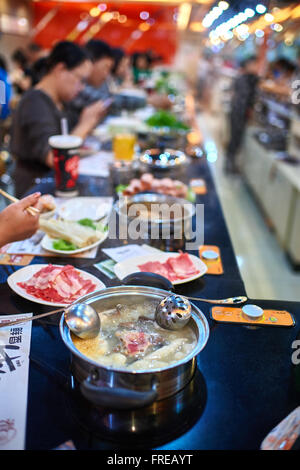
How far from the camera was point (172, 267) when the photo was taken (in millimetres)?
1387

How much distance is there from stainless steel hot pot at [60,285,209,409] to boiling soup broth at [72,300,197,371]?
0.03 meters

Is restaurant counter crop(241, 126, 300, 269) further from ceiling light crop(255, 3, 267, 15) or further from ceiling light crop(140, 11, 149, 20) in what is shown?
ceiling light crop(140, 11, 149, 20)

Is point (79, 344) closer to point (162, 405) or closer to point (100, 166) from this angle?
point (162, 405)

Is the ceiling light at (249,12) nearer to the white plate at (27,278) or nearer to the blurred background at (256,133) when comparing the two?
the blurred background at (256,133)

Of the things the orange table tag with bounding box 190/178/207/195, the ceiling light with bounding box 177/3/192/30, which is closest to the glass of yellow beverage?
the orange table tag with bounding box 190/178/207/195

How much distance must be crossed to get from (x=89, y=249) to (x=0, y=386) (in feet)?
2.46

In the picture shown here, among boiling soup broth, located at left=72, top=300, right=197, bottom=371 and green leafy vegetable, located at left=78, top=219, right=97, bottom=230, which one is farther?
green leafy vegetable, located at left=78, top=219, right=97, bottom=230

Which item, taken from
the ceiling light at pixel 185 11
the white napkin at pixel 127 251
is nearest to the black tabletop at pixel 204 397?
the white napkin at pixel 127 251

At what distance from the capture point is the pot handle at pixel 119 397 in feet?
2.43

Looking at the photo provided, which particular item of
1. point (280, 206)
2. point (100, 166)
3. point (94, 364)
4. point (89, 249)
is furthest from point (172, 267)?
point (280, 206)

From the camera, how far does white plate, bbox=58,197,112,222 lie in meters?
1.86

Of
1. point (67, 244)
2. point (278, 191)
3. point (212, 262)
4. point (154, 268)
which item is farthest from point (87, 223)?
point (278, 191)

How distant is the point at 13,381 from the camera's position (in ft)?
3.07

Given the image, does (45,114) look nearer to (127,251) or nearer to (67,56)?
(67,56)
